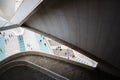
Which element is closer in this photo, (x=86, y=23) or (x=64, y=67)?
(x=86, y=23)

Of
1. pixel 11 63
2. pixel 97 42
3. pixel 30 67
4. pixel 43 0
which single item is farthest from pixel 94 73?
pixel 43 0

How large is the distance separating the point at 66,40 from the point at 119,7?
8.98ft

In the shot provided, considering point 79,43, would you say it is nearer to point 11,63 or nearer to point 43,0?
point 43,0

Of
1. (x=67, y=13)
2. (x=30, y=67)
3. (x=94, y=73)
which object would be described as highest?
(x=67, y=13)

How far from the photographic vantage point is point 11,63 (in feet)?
18.3

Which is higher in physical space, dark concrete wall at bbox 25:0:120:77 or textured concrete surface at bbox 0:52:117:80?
dark concrete wall at bbox 25:0:120:77

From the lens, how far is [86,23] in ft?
10.9

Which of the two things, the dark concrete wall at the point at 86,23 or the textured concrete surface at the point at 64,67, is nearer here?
the dark concrete wall at the point at 86,23

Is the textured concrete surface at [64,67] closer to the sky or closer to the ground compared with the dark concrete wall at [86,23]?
closer to the ground

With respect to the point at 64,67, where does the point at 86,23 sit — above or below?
above

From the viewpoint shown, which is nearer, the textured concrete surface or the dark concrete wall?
the dark concrete wall

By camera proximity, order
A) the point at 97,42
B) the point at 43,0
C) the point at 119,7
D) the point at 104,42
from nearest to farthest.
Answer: the point at 119,7
the point at 43,0
the point at 104,42
the point at 97,42

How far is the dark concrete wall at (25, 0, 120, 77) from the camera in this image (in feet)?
8.71

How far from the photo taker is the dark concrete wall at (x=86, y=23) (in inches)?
105
